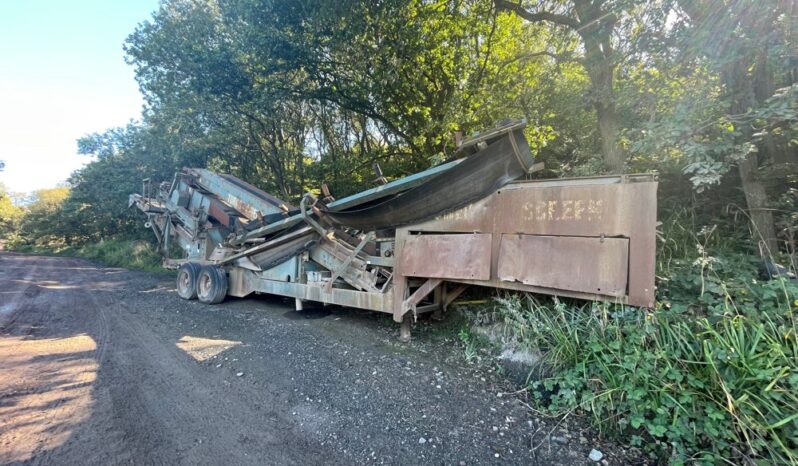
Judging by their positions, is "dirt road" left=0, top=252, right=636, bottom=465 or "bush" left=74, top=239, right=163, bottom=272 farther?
"bush" left=74, top=239, right=163, bottom=272

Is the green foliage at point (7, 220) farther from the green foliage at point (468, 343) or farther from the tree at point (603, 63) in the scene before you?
the tree at point (603, 63)

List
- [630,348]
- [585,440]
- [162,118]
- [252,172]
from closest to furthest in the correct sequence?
1. [585,440]
2. [630,348]
3. [162,118]
4. [252,172]

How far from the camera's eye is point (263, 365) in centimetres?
382

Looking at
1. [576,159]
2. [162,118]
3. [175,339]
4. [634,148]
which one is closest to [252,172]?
[162,118]

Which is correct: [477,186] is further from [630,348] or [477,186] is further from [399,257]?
[630,348]

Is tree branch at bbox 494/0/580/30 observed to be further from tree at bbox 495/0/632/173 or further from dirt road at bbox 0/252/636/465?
dirt road at bbox 0/252/636/465

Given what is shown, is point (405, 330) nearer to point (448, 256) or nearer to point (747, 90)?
point (448, 256)

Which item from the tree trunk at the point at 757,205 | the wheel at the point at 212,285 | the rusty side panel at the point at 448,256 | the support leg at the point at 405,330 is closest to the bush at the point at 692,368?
the tree trunk at the point at 757,205

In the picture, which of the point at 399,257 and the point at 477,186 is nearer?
the point at 477,186

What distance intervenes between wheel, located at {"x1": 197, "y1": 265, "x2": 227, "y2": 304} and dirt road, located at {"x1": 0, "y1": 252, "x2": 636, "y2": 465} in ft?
3.69

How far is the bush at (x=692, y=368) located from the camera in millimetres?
2039

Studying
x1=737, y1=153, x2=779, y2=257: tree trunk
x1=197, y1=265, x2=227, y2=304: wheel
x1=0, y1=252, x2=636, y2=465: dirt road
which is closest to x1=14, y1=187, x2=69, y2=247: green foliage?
x1=197, y1=265, x2=227, y2=304: wheel

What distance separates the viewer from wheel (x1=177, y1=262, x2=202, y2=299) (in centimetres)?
698

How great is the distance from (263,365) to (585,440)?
3.19m
